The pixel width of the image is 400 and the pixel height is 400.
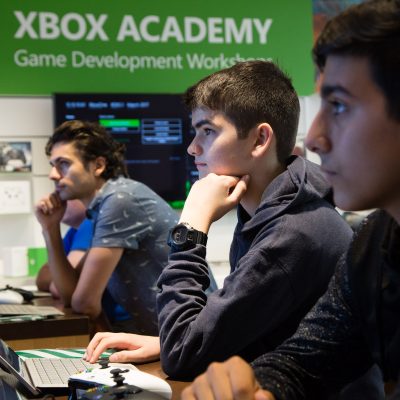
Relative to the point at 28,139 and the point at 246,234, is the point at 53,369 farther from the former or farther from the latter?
the point at 28,139

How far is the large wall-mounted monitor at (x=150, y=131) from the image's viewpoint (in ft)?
16.0

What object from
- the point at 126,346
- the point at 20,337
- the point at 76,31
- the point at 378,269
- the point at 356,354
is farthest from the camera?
the point at 76,31

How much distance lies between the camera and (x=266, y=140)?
184cm

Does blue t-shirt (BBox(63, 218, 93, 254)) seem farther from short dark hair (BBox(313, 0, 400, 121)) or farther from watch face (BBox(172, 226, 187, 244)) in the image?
short dark hair (BBox(313, 0, 400, 121))

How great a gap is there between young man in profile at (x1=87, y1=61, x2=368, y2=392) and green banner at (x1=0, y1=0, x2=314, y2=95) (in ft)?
10.2

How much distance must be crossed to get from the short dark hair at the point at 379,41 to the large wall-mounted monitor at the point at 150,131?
150 inches

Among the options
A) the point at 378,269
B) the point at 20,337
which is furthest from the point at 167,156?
the point at 378,269

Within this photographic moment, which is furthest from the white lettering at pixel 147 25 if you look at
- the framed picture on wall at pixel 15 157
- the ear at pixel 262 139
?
the ear at pixel 262 139

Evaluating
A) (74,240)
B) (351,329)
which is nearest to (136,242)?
(74,240)

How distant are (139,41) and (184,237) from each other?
3.53 m

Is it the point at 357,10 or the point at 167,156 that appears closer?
the point at 357,10

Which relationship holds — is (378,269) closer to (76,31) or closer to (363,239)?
(363,239)

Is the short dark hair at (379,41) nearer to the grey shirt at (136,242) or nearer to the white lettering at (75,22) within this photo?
the grey shirt at (136,242)

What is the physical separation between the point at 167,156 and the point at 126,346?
331cm
